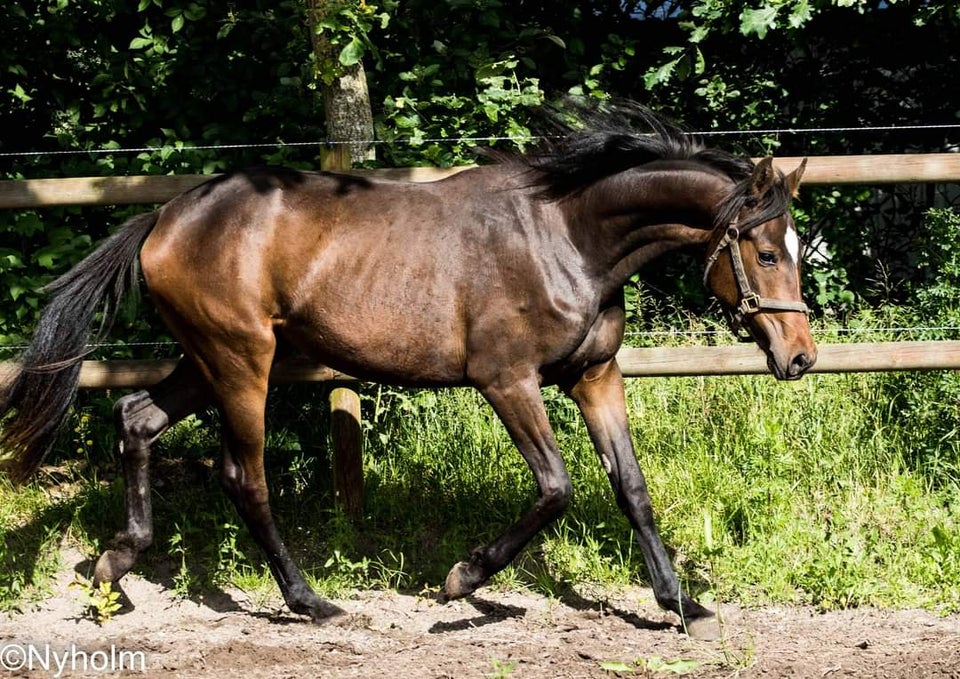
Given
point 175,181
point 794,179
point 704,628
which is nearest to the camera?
point 794,179

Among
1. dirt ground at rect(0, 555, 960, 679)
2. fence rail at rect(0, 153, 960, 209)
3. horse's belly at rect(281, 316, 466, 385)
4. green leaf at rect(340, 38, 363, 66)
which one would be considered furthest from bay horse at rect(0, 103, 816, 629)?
green leaf at rect(340, 38, 363, 66)

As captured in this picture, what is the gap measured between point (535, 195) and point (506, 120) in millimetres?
1363

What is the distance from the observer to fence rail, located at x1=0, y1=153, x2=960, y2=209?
17.5 feet

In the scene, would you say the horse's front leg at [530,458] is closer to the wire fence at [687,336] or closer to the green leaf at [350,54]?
the wire fence at [687,336]

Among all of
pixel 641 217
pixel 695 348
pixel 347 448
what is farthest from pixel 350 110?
pixel 695 348

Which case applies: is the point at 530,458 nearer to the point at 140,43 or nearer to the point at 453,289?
the point at 453,289

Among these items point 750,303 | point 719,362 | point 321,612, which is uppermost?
point 750,303

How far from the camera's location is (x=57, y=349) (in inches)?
199

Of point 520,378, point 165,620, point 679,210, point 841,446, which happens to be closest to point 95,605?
point 165,620

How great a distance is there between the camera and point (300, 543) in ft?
18.4

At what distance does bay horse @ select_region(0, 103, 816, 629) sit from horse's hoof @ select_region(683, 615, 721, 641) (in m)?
0.05

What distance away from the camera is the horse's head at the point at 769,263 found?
445 cm

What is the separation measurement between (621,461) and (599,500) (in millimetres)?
745

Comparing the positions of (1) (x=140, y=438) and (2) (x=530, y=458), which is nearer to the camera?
(2) (x=530, y=458)
